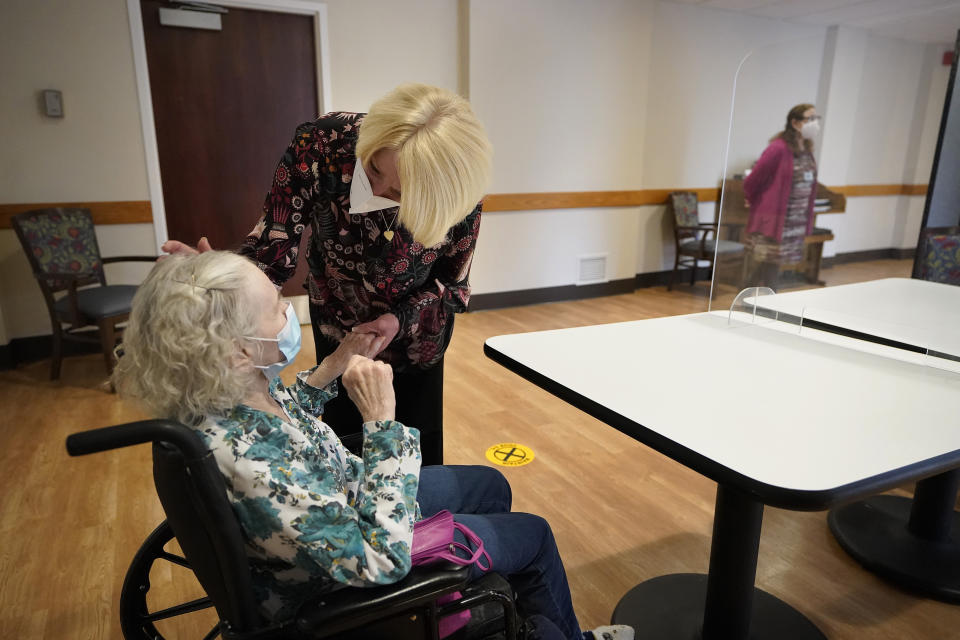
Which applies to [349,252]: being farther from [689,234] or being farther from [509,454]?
[689,234]

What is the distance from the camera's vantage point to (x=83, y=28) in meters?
3.59

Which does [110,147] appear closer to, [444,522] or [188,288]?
[188,288]

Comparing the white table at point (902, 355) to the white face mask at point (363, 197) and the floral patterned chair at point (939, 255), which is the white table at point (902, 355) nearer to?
the floral patterned chair at point (939, 255)

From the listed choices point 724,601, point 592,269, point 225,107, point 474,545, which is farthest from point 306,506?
point 592,269

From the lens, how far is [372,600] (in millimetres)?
875

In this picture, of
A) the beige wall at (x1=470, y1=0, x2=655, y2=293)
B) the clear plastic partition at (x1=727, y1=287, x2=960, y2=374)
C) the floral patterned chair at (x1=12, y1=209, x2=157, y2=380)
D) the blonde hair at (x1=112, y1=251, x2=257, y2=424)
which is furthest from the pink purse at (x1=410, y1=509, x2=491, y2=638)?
the beige wall at (x1=470, y1=0, x2=655, y2=293)

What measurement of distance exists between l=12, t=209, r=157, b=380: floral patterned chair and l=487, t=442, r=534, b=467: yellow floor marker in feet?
7.23

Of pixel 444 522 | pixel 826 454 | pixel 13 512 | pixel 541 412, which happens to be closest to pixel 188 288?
pixel 444 522

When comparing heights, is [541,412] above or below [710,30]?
below

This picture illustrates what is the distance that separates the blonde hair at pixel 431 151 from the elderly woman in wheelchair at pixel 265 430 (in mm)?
366

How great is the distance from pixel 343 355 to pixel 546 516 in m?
1.13

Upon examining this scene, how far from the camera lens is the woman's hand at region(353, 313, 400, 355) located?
4.88 ft

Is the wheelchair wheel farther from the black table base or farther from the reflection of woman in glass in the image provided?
the reflection of woman in glass

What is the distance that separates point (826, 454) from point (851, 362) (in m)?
0.60
